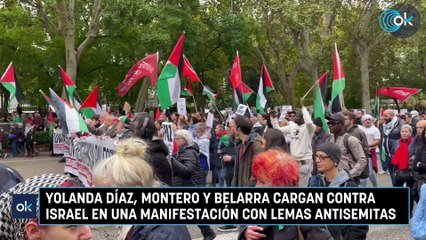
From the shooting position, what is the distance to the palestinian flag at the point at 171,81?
10375mm

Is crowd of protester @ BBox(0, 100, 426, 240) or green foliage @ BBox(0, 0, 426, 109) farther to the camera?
green foliage @ BBox(0, 0, 426, 109)

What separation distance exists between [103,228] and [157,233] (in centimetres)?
569

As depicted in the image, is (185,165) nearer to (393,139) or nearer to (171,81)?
(171,81)

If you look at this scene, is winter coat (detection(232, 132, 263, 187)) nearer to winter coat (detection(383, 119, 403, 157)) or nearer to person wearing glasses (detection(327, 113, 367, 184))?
person wearing glasses (detection(327, 113, 367, 184))

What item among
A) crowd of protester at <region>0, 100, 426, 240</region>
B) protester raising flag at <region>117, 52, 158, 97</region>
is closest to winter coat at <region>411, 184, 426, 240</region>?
crowd of protester at <region>0, 100, 426, 240</region>

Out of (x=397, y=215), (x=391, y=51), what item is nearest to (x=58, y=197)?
(x=397, y=215)

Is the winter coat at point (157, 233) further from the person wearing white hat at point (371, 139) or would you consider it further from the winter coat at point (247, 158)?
the person wearing white hat at point (371, 139)

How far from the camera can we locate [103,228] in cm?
797

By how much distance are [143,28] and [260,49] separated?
13626 millimetres

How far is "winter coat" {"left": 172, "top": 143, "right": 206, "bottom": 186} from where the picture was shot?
22.8 ft

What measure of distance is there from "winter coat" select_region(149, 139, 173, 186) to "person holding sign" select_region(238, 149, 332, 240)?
9.66 feet

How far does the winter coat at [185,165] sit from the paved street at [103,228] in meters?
1.06

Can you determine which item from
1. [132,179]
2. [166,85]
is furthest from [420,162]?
[132,179]

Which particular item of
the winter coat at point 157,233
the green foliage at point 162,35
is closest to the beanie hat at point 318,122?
the winter coat at point 157,233
